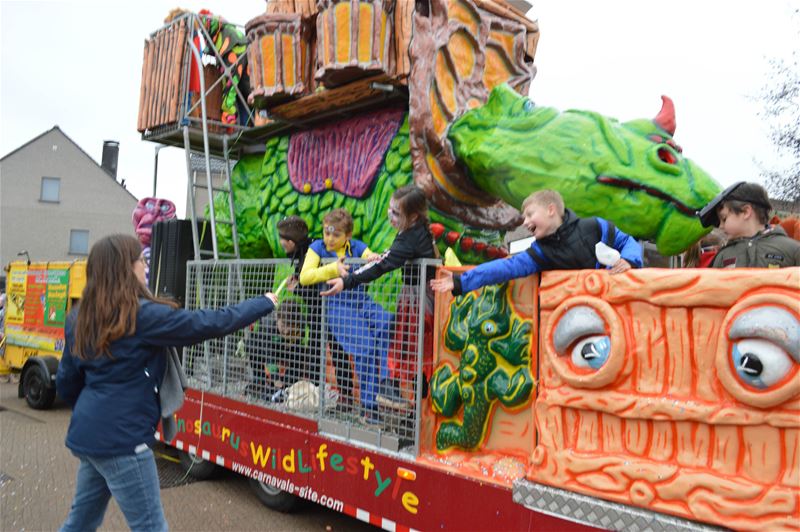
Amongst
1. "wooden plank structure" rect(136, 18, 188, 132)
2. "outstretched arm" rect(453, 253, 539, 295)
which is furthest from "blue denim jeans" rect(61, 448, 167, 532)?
"wooden plank structure" rect(136, 18, 188, 132)

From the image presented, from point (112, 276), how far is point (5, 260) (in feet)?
88.5

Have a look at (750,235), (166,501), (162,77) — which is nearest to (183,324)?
(750,235)

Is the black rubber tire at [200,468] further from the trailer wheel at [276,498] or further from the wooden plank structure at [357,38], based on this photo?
the wooden plank structure at [357,38]

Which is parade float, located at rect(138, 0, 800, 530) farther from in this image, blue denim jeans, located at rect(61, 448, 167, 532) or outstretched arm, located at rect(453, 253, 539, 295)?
blue denim jeans, located at rect(61, 448, 167, 532)

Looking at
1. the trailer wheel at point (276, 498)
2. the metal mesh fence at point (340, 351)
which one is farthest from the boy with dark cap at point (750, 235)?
the trailer wheel at point (276, 498)

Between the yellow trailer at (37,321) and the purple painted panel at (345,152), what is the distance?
365cm

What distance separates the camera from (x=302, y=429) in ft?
11.9

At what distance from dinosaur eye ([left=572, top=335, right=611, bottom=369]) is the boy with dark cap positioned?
0.77 meters

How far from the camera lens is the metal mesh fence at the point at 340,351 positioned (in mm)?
3160

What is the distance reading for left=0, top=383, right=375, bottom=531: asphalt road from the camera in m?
3.88

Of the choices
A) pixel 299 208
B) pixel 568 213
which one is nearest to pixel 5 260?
pixel 299 208

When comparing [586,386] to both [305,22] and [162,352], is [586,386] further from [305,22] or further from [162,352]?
[305,22]

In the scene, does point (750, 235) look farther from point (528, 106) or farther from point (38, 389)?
point (38, 389)

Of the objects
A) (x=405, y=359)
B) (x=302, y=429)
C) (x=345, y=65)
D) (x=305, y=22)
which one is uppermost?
(x=305, y=22)
